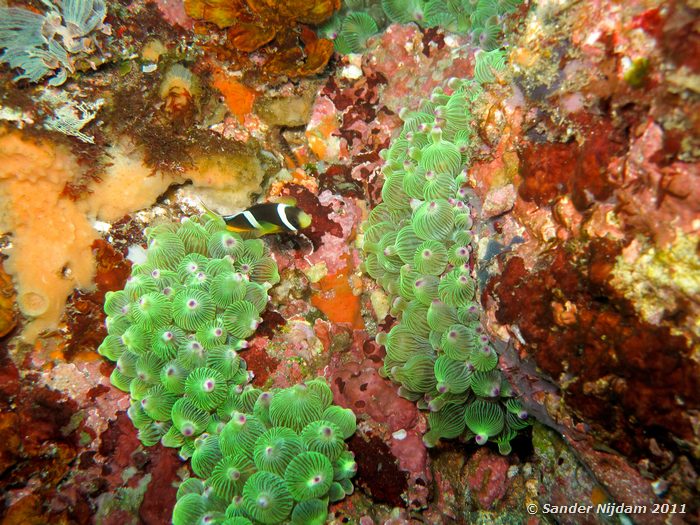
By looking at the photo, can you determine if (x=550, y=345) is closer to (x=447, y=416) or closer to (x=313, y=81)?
(x=447, y=416)

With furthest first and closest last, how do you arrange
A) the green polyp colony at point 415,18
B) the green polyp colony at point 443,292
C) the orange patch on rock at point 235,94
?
the orange patch on rock at point 235,94 → the green polyp colony at point 415,18 → the green polyp colony at point 443,292

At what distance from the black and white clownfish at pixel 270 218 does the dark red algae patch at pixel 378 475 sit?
6.48ft

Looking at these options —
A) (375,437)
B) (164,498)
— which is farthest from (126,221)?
(375,437)

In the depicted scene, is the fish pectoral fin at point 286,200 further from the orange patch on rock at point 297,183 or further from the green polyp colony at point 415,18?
the green polyp colony at point 415,18

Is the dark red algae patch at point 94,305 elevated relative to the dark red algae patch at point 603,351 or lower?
lower

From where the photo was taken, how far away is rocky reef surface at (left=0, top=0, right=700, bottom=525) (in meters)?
2.16

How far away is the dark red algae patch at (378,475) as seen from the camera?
3400 millimetres

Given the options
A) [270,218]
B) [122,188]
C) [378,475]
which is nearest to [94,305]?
[122,188]

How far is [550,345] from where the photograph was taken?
2.58 m

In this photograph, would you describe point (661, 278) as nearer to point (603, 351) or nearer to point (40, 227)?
point (603, 351)

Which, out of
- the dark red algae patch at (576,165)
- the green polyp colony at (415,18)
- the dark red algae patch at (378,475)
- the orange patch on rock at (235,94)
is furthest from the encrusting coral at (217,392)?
the green polyp colony at (415,18)

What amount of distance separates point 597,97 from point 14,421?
5092 millimetres

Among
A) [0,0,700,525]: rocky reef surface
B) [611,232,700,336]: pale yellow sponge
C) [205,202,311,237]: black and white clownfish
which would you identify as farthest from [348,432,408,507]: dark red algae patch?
[611,232,700,336]: pale yellow sponge

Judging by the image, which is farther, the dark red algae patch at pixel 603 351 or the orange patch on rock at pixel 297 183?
the orange patch on rock at pixel 297 183
